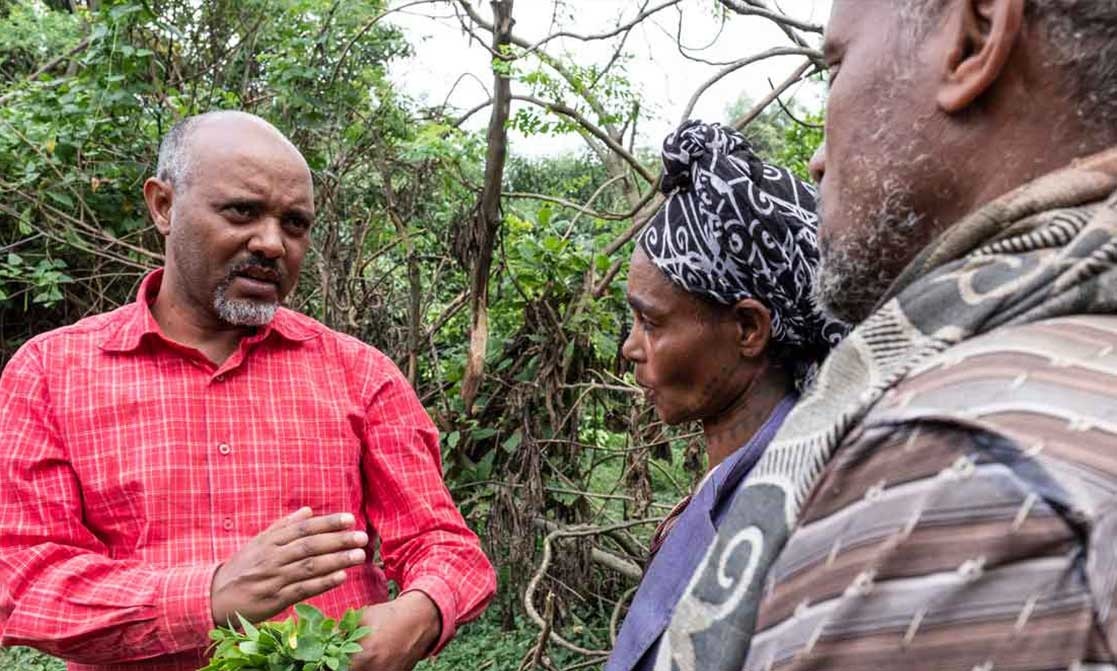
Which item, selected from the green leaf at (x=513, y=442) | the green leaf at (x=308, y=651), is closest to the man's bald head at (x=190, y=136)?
the green leaf at (x=308, y=651)

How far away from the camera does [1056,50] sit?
916 mm

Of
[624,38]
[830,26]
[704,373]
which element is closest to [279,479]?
[704,373]

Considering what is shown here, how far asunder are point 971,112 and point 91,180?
4.90 meters

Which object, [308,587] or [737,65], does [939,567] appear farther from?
[737,65]

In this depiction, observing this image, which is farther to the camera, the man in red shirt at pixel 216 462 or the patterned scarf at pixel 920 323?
the man in red shirt at pixel 216 462

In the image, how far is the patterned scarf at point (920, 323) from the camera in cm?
79

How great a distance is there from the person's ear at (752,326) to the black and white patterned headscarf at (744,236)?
14mm

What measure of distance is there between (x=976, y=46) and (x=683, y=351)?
1.07 meters

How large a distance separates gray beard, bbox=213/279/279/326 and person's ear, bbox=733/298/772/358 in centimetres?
130

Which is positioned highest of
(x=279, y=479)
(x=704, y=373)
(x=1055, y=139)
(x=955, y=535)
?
(x=1055, y=139)

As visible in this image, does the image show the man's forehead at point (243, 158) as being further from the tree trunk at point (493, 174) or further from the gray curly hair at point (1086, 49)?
the gray curly hair at point (1086, 49)

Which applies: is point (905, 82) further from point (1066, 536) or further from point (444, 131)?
point (444, 131)

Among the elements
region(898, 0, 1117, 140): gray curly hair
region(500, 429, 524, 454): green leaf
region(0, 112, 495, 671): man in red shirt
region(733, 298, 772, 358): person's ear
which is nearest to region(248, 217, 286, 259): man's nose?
region(0, 112, 495, 671): man in red shirt

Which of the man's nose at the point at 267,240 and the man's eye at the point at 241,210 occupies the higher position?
the man's eye at the point at 241,210
